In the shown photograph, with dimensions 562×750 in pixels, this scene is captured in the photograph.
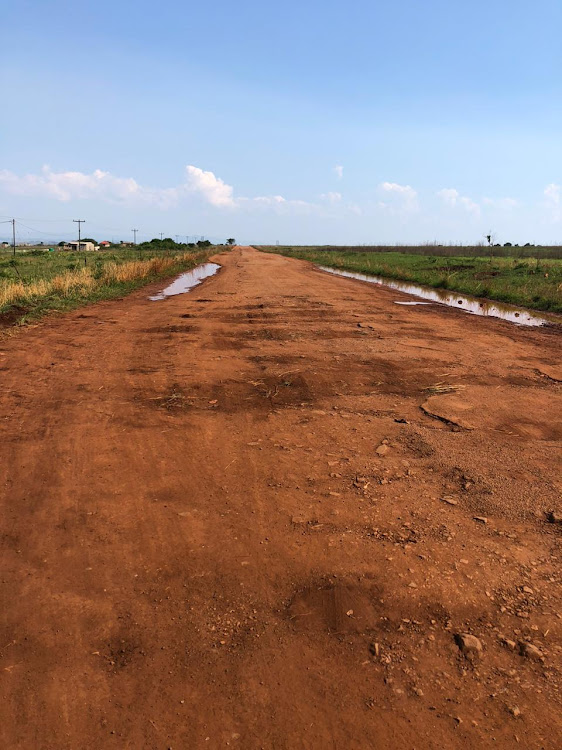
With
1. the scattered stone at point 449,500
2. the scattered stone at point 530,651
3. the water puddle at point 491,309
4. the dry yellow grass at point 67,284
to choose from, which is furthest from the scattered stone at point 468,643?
the dry yellow grass at point 67,284

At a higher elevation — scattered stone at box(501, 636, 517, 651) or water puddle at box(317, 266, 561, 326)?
water puddle at box(317, 266, 561, 326)

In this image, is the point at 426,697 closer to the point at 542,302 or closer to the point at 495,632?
the point at 495,632

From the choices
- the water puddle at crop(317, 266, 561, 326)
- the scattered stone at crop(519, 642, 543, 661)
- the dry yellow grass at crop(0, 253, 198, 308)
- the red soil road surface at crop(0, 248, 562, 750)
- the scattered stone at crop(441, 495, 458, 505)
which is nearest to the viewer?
the red soil road surface at crop(0, 248, 562, 750)

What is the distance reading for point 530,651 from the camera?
244 centimetres

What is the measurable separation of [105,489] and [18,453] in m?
1.13

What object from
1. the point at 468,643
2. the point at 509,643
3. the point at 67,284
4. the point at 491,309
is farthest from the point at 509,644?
the point at 67,284

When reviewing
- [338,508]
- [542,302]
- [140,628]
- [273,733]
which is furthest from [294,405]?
[542,302]

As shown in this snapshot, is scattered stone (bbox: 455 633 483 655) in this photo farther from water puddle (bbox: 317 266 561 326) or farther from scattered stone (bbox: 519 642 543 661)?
water puddle (bbox: 317 266 561 326)

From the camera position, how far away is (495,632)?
255 cm

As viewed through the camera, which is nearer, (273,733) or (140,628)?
(273,733)

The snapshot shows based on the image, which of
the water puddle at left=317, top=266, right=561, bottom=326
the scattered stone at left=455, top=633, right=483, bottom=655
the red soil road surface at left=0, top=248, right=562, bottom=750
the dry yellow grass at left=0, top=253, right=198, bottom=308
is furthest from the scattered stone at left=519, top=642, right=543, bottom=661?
the dry yellow grass at left=0, top=253, right=198, bottom=308

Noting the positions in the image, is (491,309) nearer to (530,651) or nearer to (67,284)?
(67,284)

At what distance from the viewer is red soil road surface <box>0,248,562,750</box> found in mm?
2133

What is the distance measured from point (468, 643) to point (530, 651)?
0.95 ft
